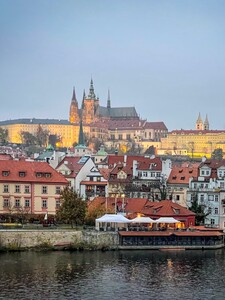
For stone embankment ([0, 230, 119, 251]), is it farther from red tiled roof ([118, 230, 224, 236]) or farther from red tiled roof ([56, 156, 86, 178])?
red tiled roof ([56, 156, 86, 178])

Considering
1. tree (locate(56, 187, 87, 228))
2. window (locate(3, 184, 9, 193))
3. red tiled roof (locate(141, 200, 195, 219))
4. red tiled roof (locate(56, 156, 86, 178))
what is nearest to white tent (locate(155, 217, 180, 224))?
red tiled roof (locate(141, 200, 195, 219))

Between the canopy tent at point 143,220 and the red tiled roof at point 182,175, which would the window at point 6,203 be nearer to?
the canopy tent at point 143,220

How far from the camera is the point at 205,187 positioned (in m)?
83.2

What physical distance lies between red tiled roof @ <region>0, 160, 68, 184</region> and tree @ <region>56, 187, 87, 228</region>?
24.7ft

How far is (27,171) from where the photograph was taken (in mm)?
78750

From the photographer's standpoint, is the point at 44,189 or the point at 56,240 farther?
the point at 44,189

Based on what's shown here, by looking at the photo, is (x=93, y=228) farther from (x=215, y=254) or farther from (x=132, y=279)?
(x=132, y=279)

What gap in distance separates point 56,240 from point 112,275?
12465 mm

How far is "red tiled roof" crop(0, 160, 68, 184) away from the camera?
7750cm

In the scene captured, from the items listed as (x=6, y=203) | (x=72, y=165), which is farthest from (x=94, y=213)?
(x=72, y=165)

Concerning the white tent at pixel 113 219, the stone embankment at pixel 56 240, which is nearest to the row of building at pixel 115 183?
the white tent at pixel 113 219

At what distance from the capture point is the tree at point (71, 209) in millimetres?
70000

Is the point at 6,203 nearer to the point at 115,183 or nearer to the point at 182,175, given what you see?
the point at 115,183

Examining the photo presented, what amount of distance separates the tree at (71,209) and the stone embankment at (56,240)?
471cm
